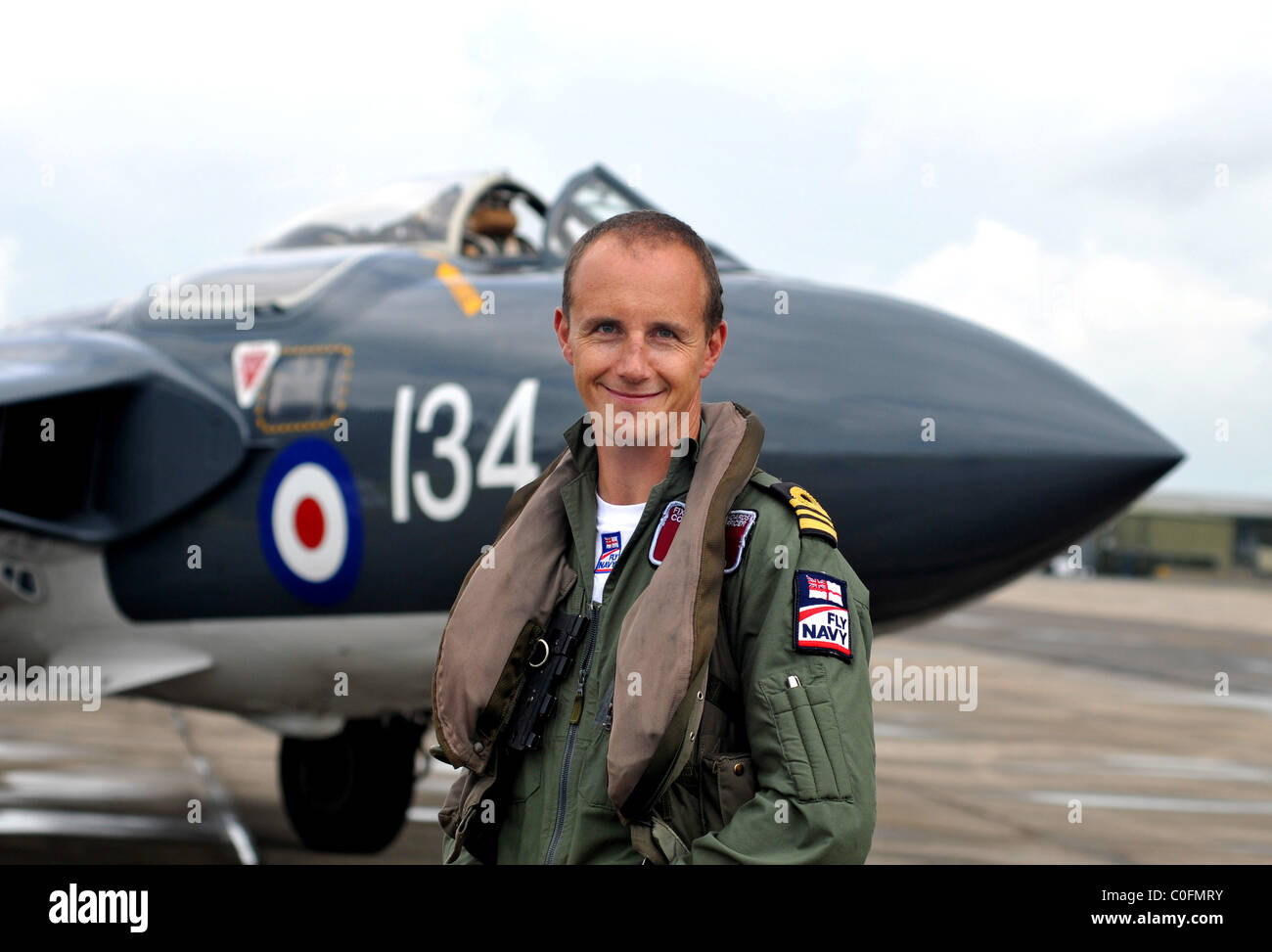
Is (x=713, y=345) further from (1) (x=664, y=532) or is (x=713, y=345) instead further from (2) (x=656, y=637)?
(2) (x=656, y=637)

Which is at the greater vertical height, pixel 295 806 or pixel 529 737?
pixel 529 737

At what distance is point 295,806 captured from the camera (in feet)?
25.9

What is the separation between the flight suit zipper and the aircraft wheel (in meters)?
5.80

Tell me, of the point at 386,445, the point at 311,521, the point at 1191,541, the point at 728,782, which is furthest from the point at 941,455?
the point at 1191,541

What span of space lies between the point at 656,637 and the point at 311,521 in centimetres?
390

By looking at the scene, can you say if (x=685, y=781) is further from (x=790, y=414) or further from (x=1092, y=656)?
(x=1092, y=656)

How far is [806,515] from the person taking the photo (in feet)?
6.18

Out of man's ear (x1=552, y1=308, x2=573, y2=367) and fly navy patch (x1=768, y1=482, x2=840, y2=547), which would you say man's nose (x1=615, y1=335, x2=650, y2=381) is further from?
fly navy patch (x1=768, y1=482, x2=840, y2=547)

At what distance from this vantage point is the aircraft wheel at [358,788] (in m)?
7.63

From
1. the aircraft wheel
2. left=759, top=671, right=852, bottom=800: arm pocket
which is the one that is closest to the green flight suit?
left=759, top=671, right=852, bottom=800: arm pocket

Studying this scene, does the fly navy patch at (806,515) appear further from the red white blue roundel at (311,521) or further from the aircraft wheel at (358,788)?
the aircraft wheel at (358,788)

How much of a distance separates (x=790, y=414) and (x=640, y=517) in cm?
291
